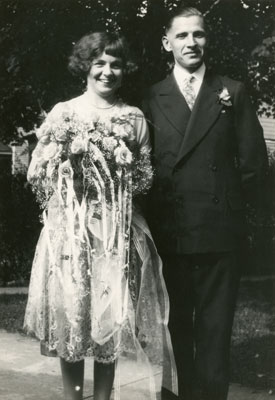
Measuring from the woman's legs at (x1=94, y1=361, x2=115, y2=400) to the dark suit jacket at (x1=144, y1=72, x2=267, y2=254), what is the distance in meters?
0.68

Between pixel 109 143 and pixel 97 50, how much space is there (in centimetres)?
52

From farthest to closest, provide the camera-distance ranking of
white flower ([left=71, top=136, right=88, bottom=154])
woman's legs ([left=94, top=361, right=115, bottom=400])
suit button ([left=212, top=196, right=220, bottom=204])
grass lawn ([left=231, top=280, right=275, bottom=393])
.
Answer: grass lawn ([left=231, top=280, right=275, bottom=393]) < suit button ([left=212, top=196, right=220, bottom=204]) < woman's legs ([left=94, top=361, right=115, bottom=400]) < white flower ([left=71, top=136, right=88, bottom=154])

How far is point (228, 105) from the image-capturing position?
338 cm

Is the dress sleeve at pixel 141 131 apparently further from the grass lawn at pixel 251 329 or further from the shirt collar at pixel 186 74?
the grass lawn at pixel 251 329

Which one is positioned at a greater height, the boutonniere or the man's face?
the man's face

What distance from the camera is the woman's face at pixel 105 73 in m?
3.29

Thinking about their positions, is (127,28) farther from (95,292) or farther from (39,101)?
(95,292)

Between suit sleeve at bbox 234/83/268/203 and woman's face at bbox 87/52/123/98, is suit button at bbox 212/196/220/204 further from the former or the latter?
woman's face at bbox 87/52/123/98

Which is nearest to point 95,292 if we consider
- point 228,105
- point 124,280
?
point 124,280

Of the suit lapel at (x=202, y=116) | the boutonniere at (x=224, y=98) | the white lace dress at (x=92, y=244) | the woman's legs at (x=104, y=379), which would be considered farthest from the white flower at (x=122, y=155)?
the woman's legs at (x=104, y=379)

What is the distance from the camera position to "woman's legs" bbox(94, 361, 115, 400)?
3.27 meters

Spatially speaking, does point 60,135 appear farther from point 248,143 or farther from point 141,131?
point 248,143

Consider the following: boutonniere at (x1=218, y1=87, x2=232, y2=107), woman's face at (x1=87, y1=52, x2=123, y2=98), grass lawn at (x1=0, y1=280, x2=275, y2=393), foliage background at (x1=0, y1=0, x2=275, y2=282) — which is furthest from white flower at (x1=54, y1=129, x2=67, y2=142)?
grass lawn at (x1=0, y1=280, x2=275, y2=393)

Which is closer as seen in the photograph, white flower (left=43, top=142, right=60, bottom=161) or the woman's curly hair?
white flower (left=43, top=142, right=60, bottom=161)
